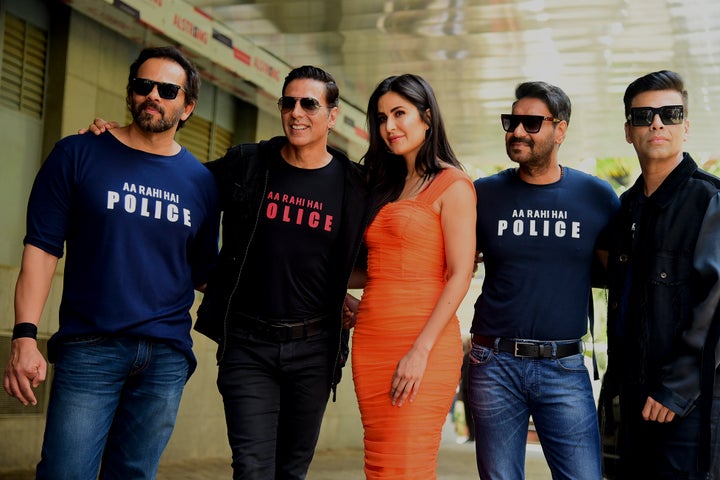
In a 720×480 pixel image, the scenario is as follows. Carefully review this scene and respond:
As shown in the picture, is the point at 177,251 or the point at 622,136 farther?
the point at 622,136

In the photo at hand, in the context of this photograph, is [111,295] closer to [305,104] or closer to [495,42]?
[305,104]

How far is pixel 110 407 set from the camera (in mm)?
3555

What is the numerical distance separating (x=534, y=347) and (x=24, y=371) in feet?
6.35

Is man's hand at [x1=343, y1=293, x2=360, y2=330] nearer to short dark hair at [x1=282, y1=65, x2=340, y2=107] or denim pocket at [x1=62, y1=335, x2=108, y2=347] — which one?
short dark hair at [x1=282, y1=65, x2=340, y2=107]

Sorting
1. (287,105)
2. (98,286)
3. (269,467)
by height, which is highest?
(287,105)

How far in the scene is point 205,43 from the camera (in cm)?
942

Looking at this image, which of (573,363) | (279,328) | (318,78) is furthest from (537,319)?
(318,78)

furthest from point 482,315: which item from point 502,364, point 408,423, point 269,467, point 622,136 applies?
point 622,136

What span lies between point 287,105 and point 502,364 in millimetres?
1386

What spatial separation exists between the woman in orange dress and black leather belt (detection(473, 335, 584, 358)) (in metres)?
0.30

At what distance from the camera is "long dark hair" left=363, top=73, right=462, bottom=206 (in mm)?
3947

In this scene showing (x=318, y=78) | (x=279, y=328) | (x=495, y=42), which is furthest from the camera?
(x=495, y=42)

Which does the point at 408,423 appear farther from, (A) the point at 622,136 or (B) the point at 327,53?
(A) the point at 622,136

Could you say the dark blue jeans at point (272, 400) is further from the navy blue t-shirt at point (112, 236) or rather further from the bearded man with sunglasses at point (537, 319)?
the bearded man with sunglasses at point (537, 319)
